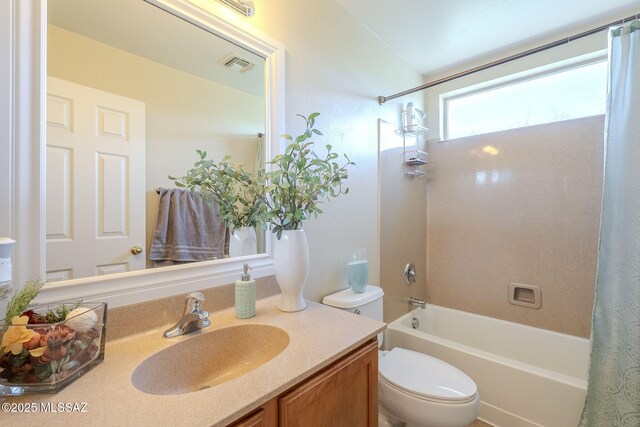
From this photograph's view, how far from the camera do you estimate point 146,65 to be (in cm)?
95

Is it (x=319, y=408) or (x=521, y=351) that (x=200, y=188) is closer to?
(x=319, y=408)

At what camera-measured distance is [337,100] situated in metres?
1.59

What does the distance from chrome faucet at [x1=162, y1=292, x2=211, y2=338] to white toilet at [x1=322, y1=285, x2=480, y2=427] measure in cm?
68

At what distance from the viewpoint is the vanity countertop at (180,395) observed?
51 centimetres

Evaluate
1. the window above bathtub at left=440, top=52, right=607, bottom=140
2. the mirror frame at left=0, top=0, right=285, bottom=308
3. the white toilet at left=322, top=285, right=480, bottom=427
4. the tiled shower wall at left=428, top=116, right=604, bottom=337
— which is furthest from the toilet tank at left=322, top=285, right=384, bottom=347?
the window above bathtub at left=440, top=52, right=607, bottom=140

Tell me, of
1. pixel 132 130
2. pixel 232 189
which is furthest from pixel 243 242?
pixel 132 130

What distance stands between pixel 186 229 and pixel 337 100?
1.09 m

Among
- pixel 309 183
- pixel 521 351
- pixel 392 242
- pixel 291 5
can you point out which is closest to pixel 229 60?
pixel 291 5

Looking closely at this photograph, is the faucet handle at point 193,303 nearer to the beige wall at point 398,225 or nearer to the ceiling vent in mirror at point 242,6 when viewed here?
the ceiling vent in mirror at point 242,6

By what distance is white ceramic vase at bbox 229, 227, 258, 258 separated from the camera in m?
1.13

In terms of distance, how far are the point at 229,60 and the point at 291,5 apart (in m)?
0.50

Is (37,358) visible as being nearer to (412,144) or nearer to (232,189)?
(232,189)

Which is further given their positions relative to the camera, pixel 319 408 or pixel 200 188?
pixel 200 188

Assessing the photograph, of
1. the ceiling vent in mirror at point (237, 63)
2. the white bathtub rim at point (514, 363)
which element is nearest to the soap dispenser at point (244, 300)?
the ceiling vent in mirror at point (237, 63)
